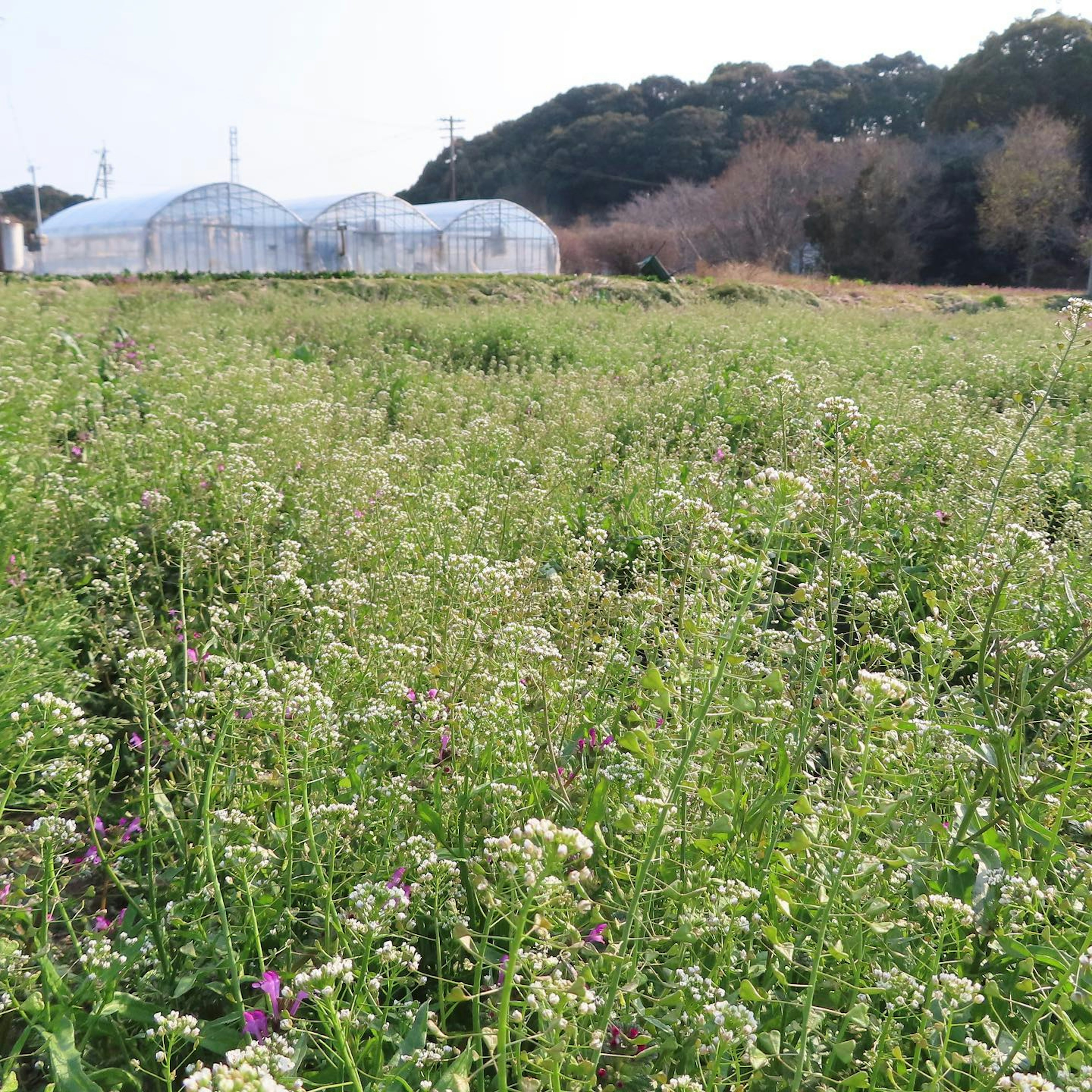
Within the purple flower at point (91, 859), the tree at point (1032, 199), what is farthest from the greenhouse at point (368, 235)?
the purple flower at point (91, 859)

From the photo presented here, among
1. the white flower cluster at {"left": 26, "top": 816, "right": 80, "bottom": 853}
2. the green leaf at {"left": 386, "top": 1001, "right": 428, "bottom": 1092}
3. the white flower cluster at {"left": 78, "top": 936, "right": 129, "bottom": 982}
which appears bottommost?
the green leaf at {"left": 386, "top": 1001, "right": 428, "bottom": 1092}

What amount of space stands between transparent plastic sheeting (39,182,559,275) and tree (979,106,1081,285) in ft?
60.2

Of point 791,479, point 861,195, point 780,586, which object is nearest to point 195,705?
point 791,479

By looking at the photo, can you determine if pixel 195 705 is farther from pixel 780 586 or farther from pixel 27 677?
pixel 780 586

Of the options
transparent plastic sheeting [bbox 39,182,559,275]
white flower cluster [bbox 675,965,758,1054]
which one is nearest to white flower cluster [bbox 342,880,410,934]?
white flower cluster [bbox 675,965,758,1054]

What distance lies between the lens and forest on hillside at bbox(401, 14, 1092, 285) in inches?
1409

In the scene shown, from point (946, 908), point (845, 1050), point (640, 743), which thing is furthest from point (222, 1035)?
point (946, 908)

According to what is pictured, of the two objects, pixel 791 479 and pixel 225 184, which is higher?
pixel 225 184

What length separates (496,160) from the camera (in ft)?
198

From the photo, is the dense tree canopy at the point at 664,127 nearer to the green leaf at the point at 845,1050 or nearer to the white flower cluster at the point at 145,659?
the white flower cluster at the point at 145,659

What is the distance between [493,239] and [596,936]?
107 feet

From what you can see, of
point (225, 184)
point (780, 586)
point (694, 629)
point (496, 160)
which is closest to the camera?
point (694, 629)

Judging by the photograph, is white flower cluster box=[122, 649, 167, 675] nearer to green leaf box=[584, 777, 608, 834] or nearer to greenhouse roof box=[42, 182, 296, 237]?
green leaf box=[584, 777, 608, 834]

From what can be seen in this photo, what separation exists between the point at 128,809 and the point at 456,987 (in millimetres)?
1299
